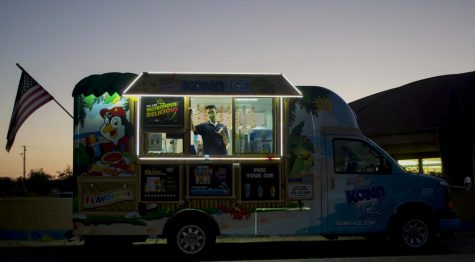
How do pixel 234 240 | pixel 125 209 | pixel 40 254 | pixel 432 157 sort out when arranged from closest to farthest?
1. pixel 125 209
2. pixel 40 254
3. pixel 234 240
4. pixel 432 157

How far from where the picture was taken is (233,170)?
10.0m

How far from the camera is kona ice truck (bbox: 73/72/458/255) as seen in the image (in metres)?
9.84

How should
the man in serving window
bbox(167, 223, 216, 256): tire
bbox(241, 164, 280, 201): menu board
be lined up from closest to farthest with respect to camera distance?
bbox(167, 223, 216, 256): tire, bbox(241, 164, 280, 201): menu board, the man in serving window

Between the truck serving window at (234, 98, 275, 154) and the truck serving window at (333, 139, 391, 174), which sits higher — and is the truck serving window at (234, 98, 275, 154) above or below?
above

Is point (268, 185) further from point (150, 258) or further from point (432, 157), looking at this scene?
point (432, 157)

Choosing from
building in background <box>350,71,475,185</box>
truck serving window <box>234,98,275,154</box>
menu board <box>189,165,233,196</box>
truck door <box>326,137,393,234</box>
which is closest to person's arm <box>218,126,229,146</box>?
truck serving window <box>234,98,275,154</box>

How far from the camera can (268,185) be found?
1011 cm

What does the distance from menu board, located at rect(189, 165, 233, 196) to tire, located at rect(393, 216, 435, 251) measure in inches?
128

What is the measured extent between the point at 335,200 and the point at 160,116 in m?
3.50

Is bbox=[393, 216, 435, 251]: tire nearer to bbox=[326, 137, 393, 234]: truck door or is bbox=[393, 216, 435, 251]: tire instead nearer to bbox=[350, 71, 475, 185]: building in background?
bbox=[326, 137, 393, 234]: truck door

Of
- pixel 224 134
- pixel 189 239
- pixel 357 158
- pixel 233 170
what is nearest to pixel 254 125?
pixel 224 134

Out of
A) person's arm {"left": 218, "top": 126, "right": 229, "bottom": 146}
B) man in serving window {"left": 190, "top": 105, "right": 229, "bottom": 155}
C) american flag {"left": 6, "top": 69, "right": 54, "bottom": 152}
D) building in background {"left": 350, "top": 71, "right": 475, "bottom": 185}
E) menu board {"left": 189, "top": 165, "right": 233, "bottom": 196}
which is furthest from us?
building in background {"left": 350, "top": 71, "right": 475, "bottom": 185}

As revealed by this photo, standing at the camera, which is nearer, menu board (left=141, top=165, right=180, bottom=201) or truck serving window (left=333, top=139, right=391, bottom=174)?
menu board (left=141, top=165, right=180, bottom=201)

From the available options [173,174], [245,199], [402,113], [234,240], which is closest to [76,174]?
[173,174]
